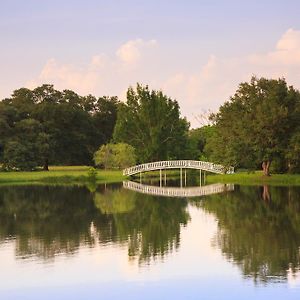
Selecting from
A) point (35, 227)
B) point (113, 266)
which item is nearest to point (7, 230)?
point (35, 227)

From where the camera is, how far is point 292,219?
2975 centimetres

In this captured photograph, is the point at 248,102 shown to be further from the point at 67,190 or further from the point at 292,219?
the point at 292,219

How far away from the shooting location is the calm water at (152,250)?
16906 millimetres

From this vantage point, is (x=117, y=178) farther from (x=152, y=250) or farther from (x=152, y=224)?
(x=152, y=250)

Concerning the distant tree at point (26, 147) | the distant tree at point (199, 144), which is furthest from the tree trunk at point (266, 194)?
the distant tree at point (26, 147)

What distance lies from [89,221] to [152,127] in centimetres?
5047

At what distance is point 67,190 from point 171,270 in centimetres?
3387

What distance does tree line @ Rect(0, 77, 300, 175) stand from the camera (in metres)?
56.9

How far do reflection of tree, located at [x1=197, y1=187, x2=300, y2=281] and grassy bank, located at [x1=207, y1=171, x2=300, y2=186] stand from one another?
35.0 ft

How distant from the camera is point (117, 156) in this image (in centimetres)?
7588

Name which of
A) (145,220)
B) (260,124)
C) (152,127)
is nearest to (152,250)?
(145,220)

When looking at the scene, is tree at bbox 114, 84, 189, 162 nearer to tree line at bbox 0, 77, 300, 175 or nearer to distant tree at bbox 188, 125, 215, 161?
tree line at bbox 0, 77, 300, 175

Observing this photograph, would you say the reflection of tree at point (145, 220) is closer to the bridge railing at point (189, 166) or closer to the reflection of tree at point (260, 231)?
the reflection of tree at point (260, 231)

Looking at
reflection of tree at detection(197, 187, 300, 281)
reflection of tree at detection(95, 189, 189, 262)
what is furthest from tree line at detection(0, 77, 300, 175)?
reflection of tree at detection(95, 189, 189, 262)
